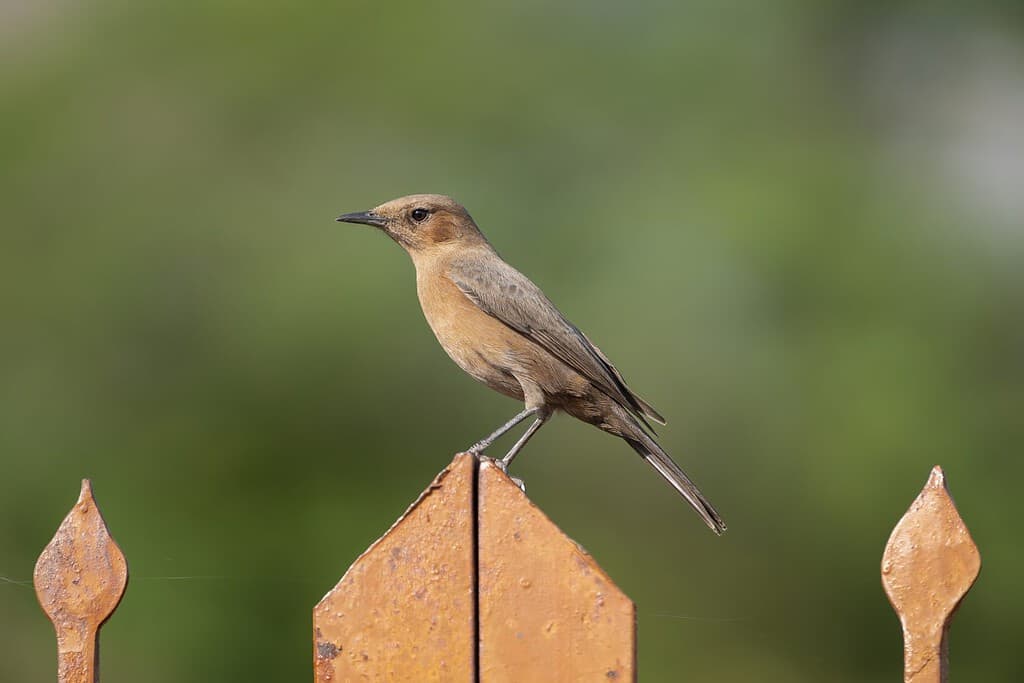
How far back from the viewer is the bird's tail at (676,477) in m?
4.02

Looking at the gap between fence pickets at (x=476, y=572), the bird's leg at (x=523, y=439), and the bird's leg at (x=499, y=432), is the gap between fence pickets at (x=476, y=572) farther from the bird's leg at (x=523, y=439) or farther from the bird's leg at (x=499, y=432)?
the bird's leg at (x=523, y=439)

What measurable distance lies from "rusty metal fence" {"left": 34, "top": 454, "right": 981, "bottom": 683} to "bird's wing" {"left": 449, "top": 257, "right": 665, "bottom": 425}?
174cm

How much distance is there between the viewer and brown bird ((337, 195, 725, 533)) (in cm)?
439

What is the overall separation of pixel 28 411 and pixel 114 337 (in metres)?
0.94

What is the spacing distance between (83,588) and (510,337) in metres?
1.90

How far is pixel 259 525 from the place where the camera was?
32.3 feet

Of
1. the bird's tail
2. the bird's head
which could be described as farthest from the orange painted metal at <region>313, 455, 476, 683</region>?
the bird's head

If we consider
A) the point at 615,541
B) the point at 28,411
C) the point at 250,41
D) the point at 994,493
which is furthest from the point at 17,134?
the point at 994,493

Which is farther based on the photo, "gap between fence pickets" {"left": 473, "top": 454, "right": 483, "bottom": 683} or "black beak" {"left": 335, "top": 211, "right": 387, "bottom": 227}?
"black beak" {"left": 335, "top": 211, "right": 387, "bottom": 227}

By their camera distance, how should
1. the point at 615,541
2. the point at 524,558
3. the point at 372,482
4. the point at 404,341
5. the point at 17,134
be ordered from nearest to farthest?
the point at 524,558, the point at 615,541, the point at 372,482, the point at 404,341, the point at 17,134

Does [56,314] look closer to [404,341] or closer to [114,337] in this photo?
[114,337]

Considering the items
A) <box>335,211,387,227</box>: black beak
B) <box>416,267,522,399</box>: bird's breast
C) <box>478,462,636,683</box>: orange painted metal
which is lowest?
<box>478,462,636,683</box>: orange painted metal

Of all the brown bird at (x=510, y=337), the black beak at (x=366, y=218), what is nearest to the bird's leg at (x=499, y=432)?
the brown bird at (x=510, y=337)

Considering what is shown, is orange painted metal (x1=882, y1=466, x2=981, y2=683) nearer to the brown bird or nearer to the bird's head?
the brown bird
